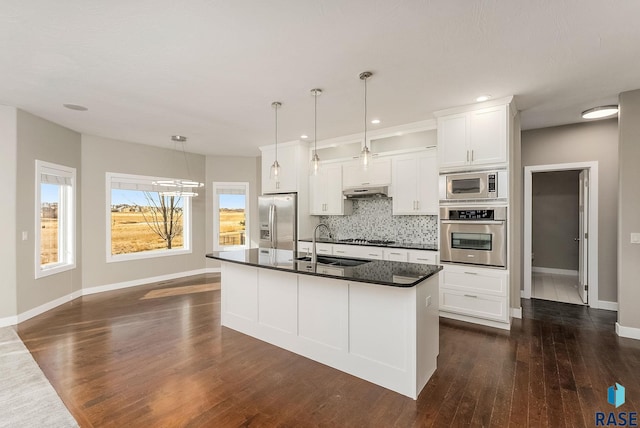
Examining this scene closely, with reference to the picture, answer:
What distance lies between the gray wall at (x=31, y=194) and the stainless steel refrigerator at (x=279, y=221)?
327 cm

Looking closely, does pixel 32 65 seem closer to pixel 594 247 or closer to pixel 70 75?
pixel 70 75

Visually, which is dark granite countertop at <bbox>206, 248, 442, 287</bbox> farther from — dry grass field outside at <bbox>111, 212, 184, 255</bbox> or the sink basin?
dry grass field outside at <bbox>111, 212, 184, 255</bbox>

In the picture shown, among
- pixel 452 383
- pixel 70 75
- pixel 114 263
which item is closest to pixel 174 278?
pixel 114 263

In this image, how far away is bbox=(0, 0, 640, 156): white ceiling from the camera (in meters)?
2.08

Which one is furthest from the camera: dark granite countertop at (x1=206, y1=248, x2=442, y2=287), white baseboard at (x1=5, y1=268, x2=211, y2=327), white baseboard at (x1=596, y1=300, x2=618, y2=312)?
white baseboard at (x1=596, y1=300, x2=618, y2=312)

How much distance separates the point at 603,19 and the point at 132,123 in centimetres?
547

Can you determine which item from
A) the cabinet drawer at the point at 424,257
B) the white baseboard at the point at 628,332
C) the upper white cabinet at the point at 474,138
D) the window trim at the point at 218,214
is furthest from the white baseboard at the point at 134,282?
the white baseboard at the point at 628,332

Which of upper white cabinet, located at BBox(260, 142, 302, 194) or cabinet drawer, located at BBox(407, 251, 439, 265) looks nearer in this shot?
cabinet drawer, located at BBox(407, 251, 439, 265)

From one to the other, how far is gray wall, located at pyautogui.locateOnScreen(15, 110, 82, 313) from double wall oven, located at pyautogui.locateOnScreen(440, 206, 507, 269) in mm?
5620

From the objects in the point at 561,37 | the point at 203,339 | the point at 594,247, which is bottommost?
the point at 203,339

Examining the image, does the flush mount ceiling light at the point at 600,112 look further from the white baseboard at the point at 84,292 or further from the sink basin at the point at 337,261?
the white baseboard at the point at 84,292

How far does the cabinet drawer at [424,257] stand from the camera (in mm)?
4180

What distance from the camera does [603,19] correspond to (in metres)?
2.17

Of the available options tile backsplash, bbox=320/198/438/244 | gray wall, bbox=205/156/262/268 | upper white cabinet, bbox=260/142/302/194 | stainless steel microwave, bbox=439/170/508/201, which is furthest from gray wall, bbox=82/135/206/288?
stainless steel microwave, bbox=439/170/508/201
